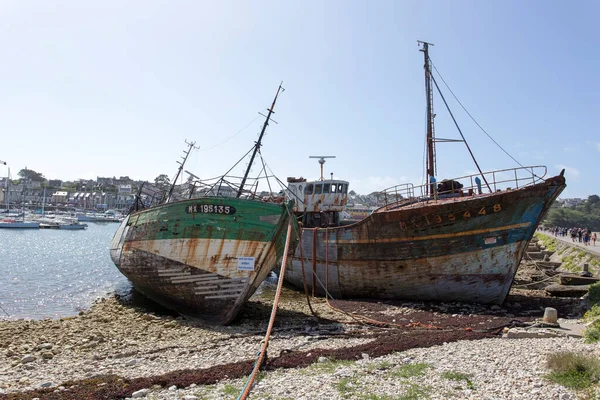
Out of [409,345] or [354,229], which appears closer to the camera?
[409,345]

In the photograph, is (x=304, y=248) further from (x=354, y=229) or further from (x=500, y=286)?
(x=500, y=286)

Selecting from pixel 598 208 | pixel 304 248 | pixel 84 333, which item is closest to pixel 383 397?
pixel 84 333

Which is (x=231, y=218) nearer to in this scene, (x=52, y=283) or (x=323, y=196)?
(x=323, y=196)

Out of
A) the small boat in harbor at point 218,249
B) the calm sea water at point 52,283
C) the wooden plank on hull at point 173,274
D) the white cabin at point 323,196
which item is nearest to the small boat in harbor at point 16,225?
the calm sea water at point 52,283

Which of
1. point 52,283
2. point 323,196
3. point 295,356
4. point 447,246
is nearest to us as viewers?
point 295,356

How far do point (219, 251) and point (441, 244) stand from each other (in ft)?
23.5

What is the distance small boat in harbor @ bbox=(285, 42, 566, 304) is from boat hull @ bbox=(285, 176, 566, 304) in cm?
3

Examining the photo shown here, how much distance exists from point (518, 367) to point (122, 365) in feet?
22.9

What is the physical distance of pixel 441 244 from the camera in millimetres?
13680

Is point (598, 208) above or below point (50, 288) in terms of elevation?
above

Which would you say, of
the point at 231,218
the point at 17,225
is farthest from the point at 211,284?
the point at 17,225

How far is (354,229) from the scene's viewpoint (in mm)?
15547

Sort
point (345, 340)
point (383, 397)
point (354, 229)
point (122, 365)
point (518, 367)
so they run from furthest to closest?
point (354, 229), point (345, 340), point (122, 365), point (518, 367), point (383, 397)

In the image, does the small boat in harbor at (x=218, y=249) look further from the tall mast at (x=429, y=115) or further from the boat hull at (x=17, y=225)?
the boat hull at (x=17, y=225)
